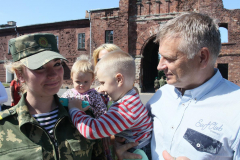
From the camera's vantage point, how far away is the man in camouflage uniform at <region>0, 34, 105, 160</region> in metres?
1.49

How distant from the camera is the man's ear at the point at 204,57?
158cm

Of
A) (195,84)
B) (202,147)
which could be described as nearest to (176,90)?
(195,84)

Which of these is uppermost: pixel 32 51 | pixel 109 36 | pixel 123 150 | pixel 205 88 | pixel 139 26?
pixel 139 26

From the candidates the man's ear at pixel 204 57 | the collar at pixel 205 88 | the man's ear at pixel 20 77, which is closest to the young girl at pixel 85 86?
the man's ear at pixel 20 77

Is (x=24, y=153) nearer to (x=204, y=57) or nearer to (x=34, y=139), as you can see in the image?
(x=34, y=139)

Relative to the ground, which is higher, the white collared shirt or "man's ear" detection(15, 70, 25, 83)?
"man's ear" detection(15, 70, 25, 83)

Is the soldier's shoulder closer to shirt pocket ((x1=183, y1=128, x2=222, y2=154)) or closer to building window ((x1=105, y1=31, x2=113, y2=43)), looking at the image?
shirt pocket ((x1=183, y1=128, x2=222, y2=154))

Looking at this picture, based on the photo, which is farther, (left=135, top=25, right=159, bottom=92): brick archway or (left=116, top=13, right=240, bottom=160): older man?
(left=135, top=25, right=159, bottom=92): brick archway

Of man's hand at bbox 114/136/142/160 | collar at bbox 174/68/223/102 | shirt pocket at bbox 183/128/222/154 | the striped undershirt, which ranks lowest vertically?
man's hand at bbox 114/136/142/160

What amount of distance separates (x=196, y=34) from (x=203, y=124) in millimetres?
726

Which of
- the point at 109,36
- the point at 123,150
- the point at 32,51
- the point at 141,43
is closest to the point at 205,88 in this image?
the point at 123,150

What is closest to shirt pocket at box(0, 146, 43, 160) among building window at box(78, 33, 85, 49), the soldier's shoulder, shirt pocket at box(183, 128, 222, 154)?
the soldier's shoulder

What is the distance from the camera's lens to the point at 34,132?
1573 millimetres

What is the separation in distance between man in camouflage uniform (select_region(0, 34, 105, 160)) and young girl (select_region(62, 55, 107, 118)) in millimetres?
1039
